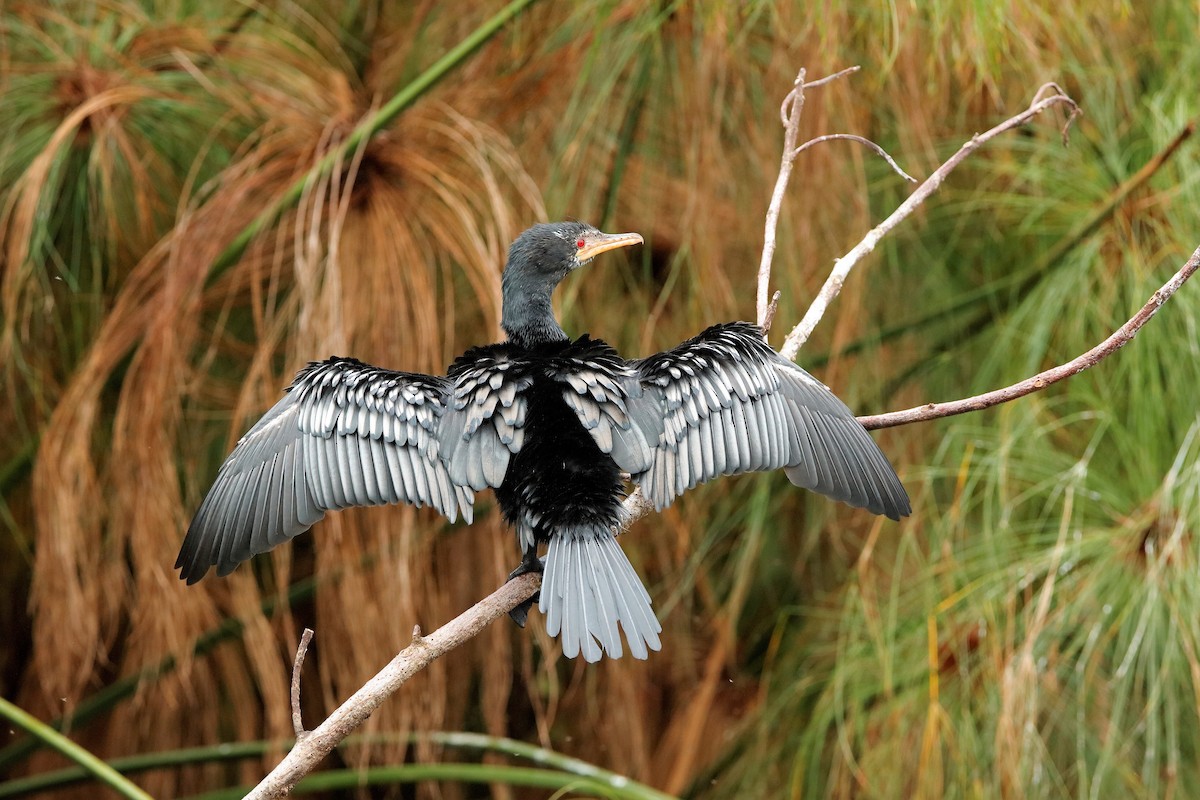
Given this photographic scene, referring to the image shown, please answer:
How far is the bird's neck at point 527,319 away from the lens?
2646 millimetres

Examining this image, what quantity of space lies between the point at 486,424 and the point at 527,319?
48 cm

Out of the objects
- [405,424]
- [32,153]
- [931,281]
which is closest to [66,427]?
[32,153]

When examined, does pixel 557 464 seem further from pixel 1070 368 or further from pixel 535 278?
pixel 1070 368

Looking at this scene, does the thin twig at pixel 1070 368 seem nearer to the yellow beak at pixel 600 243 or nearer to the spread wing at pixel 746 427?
the spread wing at pixel 746 427

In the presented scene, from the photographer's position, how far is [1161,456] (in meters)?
3.19

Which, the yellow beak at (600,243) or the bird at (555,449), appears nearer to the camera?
the bird at (555,449)

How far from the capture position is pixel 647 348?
331cm

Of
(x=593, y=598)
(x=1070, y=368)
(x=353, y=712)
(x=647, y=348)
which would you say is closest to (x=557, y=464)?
(x=593, y=598)

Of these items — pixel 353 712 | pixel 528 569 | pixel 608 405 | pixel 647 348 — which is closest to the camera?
pixel 353 712

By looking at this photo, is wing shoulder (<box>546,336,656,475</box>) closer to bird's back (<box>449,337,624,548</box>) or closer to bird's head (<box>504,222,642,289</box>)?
bird's back (<box>449,337,624,548</box>)

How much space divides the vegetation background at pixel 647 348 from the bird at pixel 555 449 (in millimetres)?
594

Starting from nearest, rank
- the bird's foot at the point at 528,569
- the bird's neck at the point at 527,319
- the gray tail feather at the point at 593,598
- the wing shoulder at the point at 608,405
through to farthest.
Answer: the gray tail feather at the point at 593,598
the wing shoulder at the point at 608,405
the bird's foot at the point at 528,569
the bird's neck at the point at 527,319

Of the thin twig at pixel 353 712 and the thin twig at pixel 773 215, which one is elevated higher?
the thin twig at pixel 773 215

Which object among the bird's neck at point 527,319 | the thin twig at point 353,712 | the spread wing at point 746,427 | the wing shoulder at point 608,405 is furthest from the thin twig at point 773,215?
the thin twig at point 353,712
